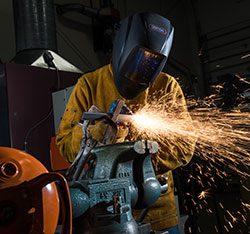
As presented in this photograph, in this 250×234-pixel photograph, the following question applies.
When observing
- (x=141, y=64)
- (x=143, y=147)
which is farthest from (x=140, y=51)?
(x=143, y=147)

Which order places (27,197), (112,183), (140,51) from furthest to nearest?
1. (140,51)
2. (112,183)
3. (27,197)

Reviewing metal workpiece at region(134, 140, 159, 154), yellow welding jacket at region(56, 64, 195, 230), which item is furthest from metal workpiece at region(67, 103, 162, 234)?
yellow welding jacket at region(56, 64, 195, 230)

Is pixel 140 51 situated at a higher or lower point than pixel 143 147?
higher

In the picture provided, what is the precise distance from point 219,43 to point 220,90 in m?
4.46

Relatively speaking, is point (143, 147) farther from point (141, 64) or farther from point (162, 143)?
point (162, 143)

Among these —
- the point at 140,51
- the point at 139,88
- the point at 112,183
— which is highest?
the point at 140,51

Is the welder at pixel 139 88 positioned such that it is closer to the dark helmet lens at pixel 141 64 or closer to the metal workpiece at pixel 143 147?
the dark helmet lens at pixel 141 64

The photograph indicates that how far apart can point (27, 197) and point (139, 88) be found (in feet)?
2.43

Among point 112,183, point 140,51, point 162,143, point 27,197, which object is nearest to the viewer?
point 27,197

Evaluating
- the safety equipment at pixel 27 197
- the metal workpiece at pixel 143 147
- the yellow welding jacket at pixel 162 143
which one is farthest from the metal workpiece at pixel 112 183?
the yellow welding jacket at pixel 162 143

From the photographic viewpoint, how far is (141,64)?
4.20 ft

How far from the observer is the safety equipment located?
2.20 ft

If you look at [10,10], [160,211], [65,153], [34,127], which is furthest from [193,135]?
[10,10]

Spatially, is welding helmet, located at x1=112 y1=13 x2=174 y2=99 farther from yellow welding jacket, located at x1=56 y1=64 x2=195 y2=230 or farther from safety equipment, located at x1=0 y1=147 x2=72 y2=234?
safety equipment, located at x1=0 y1=147 x2=72 y2=234
